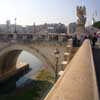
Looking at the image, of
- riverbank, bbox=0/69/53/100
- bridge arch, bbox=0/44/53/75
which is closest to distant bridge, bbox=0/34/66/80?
bridge arch, bbox=0/44/53/75

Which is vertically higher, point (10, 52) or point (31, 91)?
point (10, 52)

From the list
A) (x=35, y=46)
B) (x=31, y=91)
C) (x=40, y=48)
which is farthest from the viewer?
(x=31, y=91)

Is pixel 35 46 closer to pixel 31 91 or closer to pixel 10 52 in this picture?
pixel 10 52

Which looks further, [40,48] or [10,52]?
[10,52]

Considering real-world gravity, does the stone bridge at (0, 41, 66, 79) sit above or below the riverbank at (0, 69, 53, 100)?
above

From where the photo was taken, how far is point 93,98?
3.09ft

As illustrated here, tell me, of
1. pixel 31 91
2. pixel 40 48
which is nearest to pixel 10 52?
pixel 40 48

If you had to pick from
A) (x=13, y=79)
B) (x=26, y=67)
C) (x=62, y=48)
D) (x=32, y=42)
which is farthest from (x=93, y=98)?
(x=26, y=67)

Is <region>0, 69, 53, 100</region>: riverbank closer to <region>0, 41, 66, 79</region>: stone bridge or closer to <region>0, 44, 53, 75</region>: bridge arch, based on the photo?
<region>0, 41, 66, 79</region>: stone bridge

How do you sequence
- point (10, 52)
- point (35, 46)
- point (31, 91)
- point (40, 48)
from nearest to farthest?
point (40, 48) → point (35, 46) → point (31, 91) → point (10, 52)

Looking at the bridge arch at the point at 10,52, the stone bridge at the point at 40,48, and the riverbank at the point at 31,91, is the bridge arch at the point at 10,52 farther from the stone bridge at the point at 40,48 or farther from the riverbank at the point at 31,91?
the riverbank at the point at 31,91

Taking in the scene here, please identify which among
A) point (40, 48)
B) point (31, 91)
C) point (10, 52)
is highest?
point (40, 48)

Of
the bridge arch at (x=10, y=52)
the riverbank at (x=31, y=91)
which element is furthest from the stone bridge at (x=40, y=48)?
the riverbank at (x=31, y=91)

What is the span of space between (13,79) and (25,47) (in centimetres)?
436
